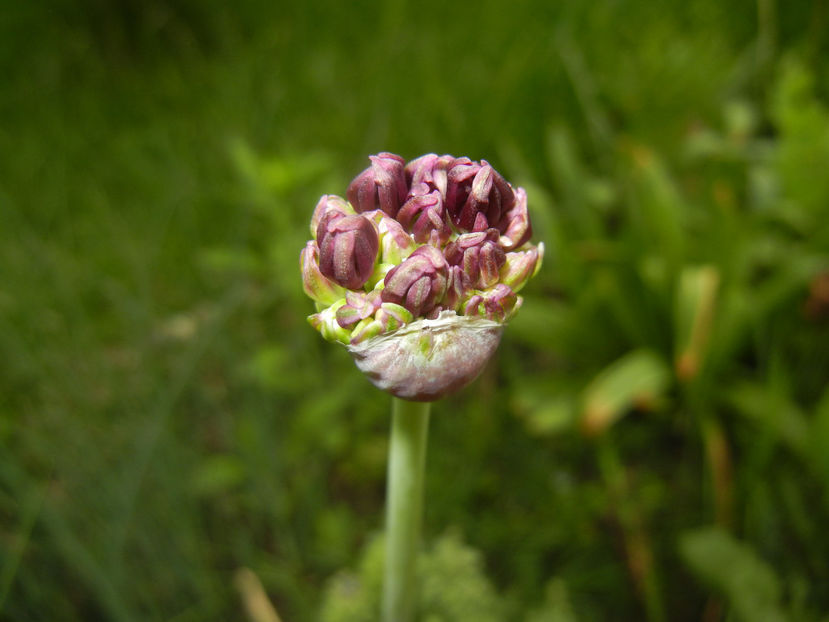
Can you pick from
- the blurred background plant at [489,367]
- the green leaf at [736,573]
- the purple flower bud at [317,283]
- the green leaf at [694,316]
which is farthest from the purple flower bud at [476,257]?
the green leaf at [694,316]

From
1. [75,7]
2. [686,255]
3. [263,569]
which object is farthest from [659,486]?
[75,7]

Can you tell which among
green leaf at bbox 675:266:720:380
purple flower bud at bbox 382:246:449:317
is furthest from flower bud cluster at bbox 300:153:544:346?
green leaf at bbox 675:266:720:380

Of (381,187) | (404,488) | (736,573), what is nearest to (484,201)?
(381,187)

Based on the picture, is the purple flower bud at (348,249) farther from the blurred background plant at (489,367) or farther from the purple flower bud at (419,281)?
the blurred background plant at (489,367)

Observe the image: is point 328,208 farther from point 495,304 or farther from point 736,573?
point 736,573

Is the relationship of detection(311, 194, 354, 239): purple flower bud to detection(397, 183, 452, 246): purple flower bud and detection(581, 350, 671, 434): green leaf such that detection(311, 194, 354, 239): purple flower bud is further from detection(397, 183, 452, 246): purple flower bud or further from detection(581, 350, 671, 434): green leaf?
detection(581, 350, 671, 434): green leaf

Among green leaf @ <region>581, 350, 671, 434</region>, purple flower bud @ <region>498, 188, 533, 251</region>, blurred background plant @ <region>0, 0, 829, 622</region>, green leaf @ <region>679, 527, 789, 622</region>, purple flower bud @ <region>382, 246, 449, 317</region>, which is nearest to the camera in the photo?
purple flower bud @ <region>382, 246, 449, 317</region>
